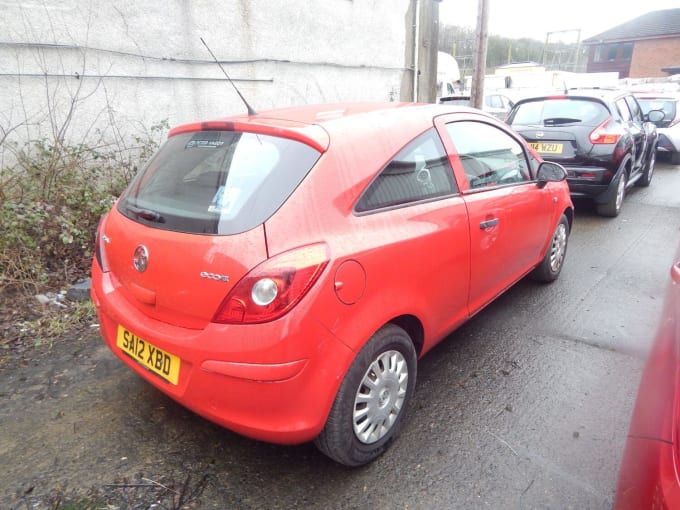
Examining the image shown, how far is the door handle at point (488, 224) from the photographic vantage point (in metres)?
2.84

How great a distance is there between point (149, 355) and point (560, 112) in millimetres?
6309

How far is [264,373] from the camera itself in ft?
6.00

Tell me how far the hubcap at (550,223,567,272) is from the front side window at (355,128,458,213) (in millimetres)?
1963

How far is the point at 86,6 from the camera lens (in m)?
5.18

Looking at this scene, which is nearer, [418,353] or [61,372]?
[418,353]

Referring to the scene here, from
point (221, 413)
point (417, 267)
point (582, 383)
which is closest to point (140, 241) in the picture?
point (221, 413)

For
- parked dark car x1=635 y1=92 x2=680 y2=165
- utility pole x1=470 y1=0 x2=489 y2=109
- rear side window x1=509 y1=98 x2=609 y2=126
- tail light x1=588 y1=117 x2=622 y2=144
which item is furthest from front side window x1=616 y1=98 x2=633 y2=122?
parked dark car x1=635 y1=92 x2=680 y2=165

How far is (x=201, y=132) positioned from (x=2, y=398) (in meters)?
1.92

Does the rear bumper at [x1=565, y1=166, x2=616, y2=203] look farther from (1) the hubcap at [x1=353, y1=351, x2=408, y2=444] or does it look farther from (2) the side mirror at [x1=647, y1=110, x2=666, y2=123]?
(1) the hubcap at [x1=353, y1=351, x2=408, y2=444]

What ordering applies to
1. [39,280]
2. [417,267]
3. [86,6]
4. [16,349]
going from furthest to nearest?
[86,6], [39,280], [16,349], [417,267]

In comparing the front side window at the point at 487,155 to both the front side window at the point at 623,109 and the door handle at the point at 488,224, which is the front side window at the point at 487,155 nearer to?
the door handle at the point at 488,224

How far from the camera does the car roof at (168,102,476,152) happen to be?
2172mm

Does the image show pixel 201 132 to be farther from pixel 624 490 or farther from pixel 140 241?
pixel 624 490

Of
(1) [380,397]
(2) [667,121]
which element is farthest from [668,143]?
(1) [380,397]
